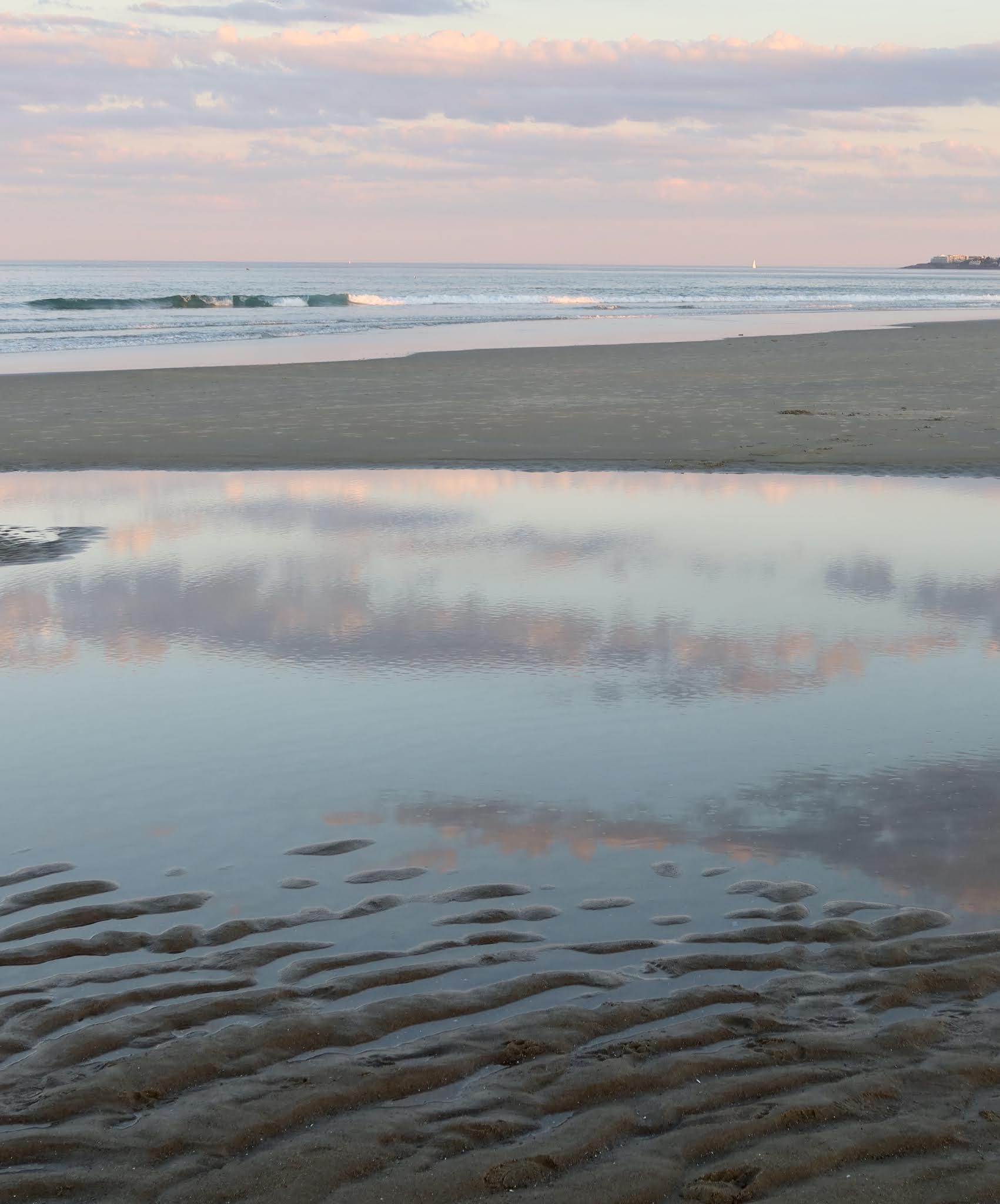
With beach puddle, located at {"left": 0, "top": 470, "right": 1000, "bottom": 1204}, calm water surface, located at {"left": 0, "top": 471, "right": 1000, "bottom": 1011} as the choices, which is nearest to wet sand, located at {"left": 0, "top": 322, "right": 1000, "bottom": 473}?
calm water surface, located at {"left": 0, "top": 471, "right": 1000, "bottom": 1011}

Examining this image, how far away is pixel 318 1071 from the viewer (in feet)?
10.9

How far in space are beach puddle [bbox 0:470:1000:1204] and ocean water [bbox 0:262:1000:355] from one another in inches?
1212

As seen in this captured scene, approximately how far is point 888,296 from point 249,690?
8171 cm

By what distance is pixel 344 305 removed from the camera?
73500mm

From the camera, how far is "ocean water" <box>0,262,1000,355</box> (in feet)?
147

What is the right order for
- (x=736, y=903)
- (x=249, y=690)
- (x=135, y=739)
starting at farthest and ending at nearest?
(x=249, y=690), (x=135, y=739), (x=736, y=903)

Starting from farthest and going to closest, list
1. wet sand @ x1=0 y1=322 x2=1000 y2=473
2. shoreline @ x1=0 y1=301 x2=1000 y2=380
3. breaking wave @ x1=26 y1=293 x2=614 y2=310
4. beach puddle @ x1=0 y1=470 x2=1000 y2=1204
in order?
breaking wave @ x1=26 y1=293 x2=614 y2=310, shoreline @ x1=0 y1=301 x2=1000 y2=380, wet sand @ x1=0 y1=322 x2=1000 y2=473, beach puddle @ x1=0 y1=470 x2=1000 y2=1204

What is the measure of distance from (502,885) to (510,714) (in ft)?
5.73

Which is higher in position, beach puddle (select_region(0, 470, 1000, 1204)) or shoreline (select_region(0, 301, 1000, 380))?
shoreline (select_region(0, 301, 1000, 380))

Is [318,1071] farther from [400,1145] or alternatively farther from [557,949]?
[557,949]

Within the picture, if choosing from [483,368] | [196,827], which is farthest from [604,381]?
[196,827]

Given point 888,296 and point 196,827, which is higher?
point 888,296

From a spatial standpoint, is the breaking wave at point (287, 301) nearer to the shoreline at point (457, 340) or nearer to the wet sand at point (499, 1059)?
the shoreline at point (457, 340)

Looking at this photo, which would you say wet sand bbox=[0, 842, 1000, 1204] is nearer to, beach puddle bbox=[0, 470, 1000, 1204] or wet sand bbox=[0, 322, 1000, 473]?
beach puddle bbox=[0, 470, 1000, 1204]
